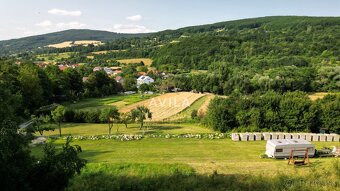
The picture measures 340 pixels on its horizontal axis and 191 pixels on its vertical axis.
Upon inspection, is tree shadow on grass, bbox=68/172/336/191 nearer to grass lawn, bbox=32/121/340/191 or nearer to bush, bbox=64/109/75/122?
grass lawn, bbox=32/121/340/191

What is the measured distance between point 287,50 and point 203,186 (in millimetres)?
116742

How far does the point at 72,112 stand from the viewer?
3884cm

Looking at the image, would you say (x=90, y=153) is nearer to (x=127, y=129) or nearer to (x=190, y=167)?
(x=190, y=167)

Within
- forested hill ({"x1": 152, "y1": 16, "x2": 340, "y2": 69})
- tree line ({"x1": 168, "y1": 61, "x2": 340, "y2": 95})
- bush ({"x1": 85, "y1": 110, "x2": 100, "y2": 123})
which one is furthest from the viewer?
forested hill ({"x1": 152, "y1": 16, "x2": 340, "y2": 69})

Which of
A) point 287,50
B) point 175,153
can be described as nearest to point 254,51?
point 287,50

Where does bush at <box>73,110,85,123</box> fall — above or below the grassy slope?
above

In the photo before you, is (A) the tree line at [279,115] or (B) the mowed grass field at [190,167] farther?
(A) the tree line at [279,115]

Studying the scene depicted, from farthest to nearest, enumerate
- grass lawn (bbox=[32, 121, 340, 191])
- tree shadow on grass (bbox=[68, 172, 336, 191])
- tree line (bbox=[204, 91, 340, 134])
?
tree line (bbox=[204, 91, 340, 134]), grass lawn (bbox=[32, 121, 340, 191]), tree shadow on grass (bbox=[68, 172, 336, 191])

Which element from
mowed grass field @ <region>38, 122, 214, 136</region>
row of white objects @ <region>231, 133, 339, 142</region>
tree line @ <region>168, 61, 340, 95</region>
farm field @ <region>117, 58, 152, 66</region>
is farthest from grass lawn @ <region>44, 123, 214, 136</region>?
farm field @ <region>117, 58, 152, 66</region>

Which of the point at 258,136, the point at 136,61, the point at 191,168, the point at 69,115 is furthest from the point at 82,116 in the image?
the point at 136,61

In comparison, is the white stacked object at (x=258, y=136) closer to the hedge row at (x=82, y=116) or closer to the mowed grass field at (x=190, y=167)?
the mowed grass field at (x=190, y=167)

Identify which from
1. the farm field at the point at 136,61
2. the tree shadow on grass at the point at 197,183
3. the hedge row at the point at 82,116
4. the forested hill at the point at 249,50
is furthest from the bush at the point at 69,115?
the farm field at the point at 136,61

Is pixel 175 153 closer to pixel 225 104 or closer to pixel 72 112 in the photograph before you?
pixel 225 104

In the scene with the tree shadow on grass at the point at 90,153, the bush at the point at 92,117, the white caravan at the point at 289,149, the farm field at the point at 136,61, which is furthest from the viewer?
the farm field at the point at 136,61
